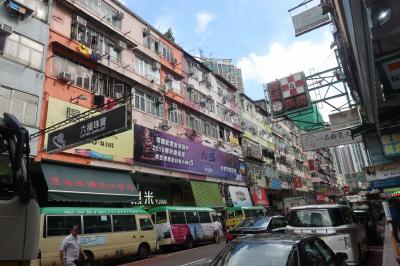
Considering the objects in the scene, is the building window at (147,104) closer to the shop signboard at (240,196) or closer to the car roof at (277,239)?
the shop signboard at (240,196)

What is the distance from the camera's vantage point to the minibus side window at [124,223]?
15.4 m

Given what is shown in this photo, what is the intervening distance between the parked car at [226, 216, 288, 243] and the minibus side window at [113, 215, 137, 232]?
15.3 ft

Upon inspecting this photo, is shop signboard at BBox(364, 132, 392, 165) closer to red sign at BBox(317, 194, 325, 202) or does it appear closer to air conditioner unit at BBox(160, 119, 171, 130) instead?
air conditioner unit at BBox(160, 119, 171, 130)

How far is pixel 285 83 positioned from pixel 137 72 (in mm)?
14738

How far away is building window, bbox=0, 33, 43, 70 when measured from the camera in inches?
623

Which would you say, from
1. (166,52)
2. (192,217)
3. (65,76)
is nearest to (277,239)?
(65,76)

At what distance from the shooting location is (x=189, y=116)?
99.1ft

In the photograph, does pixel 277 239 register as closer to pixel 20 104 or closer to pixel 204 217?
pixel 20 104

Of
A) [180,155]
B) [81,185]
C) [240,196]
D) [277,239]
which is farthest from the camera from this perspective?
[240,196]

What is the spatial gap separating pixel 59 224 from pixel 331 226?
9.43 m

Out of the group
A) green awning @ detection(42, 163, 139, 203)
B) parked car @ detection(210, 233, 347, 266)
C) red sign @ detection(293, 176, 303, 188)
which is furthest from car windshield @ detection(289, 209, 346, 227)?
red sign @ detection(293, 176, 303, 188)

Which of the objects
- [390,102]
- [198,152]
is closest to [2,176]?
[390,102]

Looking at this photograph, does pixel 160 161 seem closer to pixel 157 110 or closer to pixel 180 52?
pixel 157 110

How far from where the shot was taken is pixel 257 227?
14.1 metres
